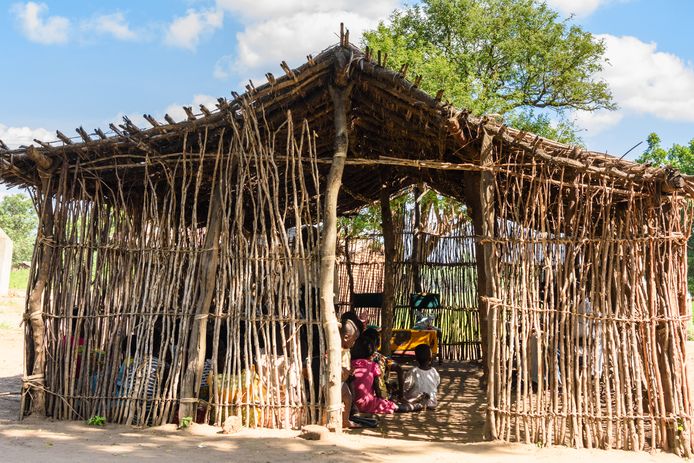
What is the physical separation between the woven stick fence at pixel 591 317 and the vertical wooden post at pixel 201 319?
8.52 feet

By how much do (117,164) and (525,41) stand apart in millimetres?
17721

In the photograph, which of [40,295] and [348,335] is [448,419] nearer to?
[348,335]

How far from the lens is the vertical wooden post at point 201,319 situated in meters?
6.02

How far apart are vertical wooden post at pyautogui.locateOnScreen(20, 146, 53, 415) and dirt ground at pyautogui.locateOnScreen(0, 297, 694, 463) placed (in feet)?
0.98

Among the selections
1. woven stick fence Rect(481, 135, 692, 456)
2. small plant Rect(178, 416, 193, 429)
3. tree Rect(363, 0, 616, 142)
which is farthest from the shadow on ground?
tree Rect(363, 0, 616, 142)

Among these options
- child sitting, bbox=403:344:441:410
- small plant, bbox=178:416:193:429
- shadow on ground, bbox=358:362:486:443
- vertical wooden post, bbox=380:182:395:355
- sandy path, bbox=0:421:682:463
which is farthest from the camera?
vertical wooden post, bbox=380:182:395:355

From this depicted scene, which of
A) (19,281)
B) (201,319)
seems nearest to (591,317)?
(201,319)

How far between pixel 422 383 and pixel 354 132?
306 centimetres

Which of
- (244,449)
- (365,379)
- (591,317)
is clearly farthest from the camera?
(365,379)

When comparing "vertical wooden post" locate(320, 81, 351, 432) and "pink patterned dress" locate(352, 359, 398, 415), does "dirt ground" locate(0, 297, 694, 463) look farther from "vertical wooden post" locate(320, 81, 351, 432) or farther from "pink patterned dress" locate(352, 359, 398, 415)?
"pink patterned dress" locate(352, 359, 398, 415)

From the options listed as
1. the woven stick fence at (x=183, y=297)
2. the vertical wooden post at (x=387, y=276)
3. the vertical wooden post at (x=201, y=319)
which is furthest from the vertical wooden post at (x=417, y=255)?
the vertical wooden post at (x=201, y=319)

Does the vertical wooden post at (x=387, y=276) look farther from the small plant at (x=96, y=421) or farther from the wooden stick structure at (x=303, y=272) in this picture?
the small plant at (x=96, y=421)

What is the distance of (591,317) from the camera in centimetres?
577

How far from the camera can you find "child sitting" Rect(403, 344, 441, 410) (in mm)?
7695
